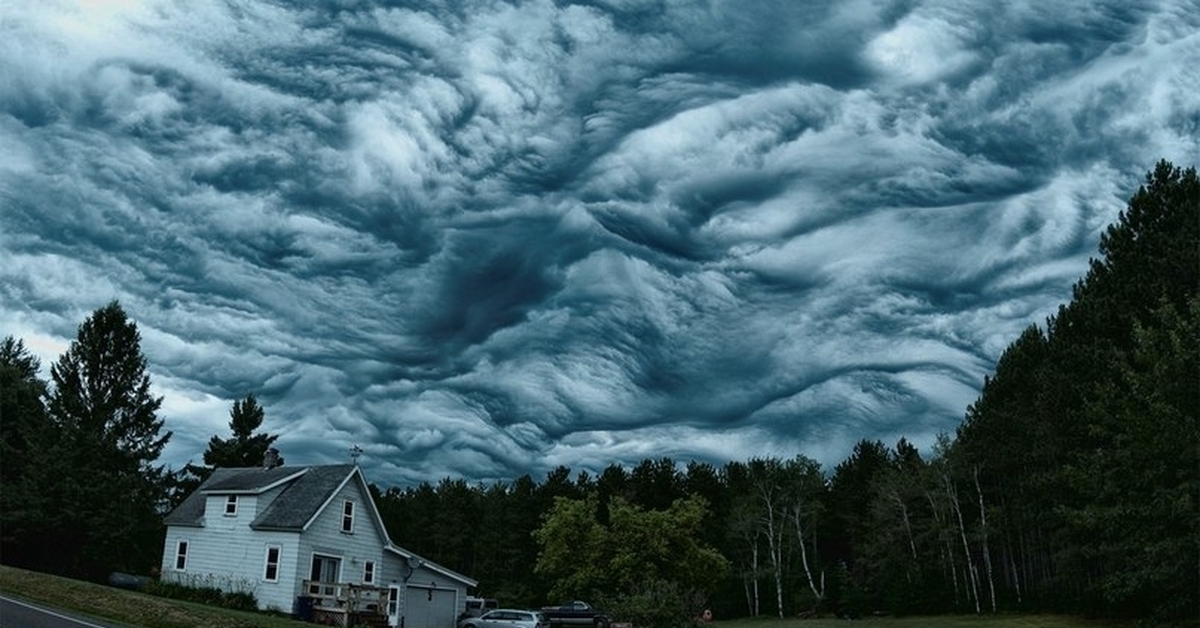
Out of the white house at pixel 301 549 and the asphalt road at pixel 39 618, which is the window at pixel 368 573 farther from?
the asphalt road at pixel 39 618

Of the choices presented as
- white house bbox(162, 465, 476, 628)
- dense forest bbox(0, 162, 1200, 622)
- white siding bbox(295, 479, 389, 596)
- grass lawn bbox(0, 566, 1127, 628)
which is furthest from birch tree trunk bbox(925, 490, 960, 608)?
grass lawn bbox(0, 566, 1127, 628)

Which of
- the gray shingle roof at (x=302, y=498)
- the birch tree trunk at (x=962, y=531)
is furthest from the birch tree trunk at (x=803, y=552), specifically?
the gray shingle roof at (x=302, y=498)

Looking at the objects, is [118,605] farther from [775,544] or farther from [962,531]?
[775,544]

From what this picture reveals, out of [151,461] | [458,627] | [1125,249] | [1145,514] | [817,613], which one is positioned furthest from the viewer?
[817,613]

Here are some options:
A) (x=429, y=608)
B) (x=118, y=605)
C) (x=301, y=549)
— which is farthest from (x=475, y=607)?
(x=118, y=605)

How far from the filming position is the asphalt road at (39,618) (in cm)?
2331

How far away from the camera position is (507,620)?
157 ft

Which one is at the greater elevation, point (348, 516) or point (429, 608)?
point (348, 516)

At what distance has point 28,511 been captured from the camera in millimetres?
56469

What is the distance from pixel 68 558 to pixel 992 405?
207 feet

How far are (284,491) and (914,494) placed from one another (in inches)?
2046

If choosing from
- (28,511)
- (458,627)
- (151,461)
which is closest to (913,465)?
(458,627)

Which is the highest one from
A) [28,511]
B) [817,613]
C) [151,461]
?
[151,461]

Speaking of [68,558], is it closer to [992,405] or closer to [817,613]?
[817,613]
